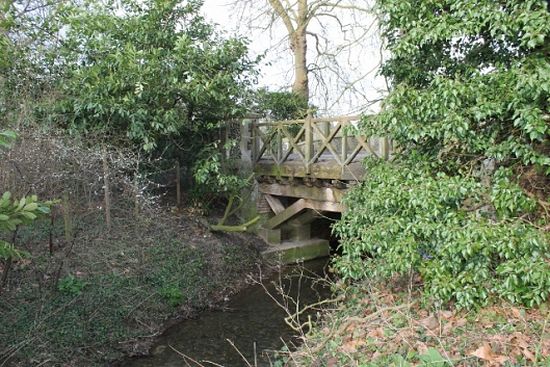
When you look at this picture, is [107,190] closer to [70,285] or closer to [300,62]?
[70,285]

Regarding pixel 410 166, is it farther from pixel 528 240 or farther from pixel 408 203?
pixel 528 240

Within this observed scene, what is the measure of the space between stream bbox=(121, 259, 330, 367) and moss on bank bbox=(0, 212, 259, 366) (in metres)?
0.27

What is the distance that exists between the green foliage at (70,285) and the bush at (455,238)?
3920 mm

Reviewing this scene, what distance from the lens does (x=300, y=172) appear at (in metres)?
8.73

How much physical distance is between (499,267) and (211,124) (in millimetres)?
6010

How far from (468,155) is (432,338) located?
2005mm

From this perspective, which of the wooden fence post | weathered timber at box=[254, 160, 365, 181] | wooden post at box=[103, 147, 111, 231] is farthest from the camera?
weathered timber at box=[254, 160, 365, 181]

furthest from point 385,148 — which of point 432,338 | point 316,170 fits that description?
point 432,338

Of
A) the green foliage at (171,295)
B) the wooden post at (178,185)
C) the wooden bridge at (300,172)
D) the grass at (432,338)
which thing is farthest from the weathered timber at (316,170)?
the green foliage at (171,295)

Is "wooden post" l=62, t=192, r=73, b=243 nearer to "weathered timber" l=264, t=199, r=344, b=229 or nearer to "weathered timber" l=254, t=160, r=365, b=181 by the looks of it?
"weathered timber" l=254, t=160, r=365, b=181

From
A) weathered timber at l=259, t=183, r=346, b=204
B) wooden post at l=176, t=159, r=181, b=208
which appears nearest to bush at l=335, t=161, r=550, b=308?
weathered timber at l=259, t=183, r=346, b=204

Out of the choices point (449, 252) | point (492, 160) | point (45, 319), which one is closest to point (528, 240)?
point (449, 252)

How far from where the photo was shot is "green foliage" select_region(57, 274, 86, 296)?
6.22 meters

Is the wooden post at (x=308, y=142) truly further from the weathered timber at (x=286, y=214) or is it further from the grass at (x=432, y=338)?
the grass at (x=432, y=338)
